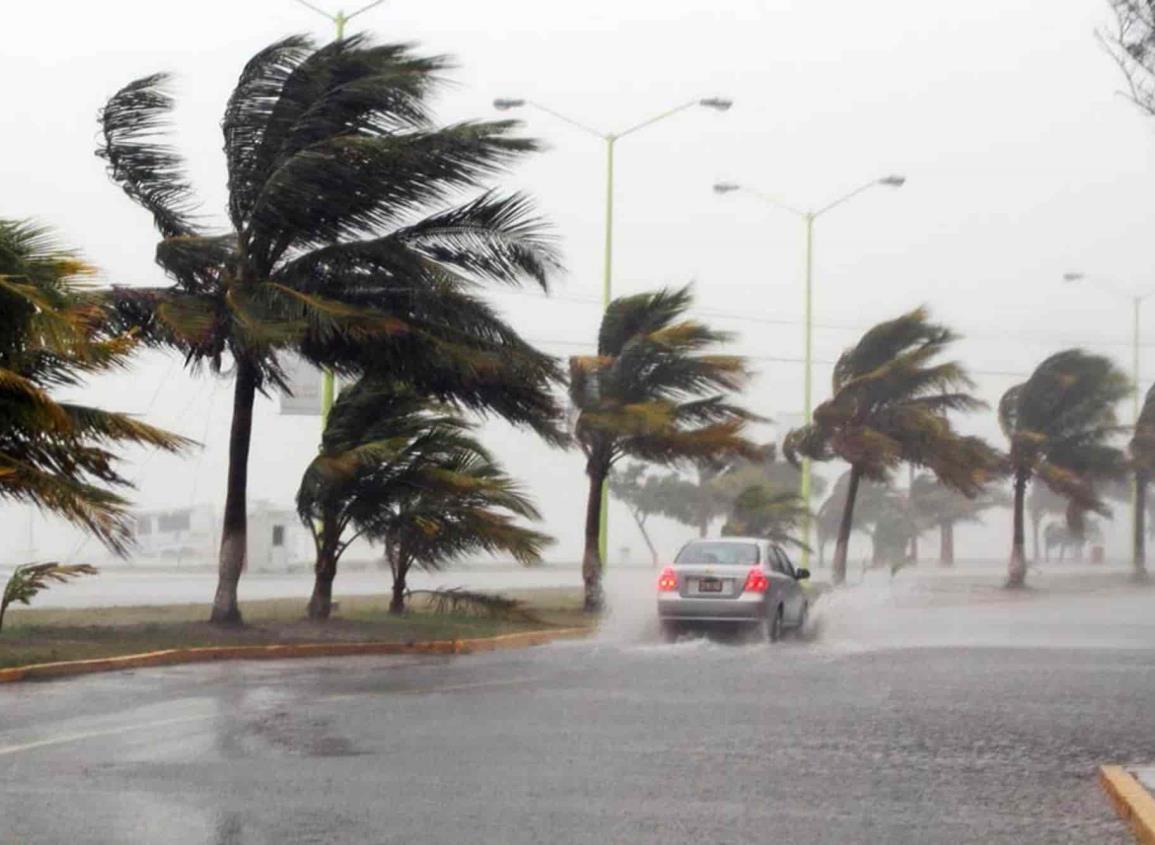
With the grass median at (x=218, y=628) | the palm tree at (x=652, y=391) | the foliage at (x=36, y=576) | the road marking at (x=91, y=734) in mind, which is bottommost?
the road marking at (x=91, y=734)

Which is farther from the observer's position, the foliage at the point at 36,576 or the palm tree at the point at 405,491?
the palm tree at the point at 405,491

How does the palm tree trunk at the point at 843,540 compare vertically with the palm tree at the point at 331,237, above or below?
below

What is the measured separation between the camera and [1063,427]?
5378 cm

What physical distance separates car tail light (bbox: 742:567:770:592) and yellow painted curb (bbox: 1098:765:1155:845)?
13415 millimetres

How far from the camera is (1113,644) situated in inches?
1068

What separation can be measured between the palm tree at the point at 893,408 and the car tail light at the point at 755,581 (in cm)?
1871

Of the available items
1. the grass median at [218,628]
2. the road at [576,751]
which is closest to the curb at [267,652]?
the grass median at [218,628]

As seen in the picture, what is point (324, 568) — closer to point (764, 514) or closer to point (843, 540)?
point (764, 514)

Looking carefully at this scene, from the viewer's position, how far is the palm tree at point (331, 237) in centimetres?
2328

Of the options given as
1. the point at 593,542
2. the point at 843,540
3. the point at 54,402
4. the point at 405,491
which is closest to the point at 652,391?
the point at 593,542

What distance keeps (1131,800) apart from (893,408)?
3482cm

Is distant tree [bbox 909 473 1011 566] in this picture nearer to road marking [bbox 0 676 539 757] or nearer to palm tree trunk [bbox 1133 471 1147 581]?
palm tree trunk [bbox 1133 471 1147 581]

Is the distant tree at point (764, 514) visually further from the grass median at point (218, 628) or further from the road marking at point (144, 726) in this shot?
the road marking at point (144, 726)

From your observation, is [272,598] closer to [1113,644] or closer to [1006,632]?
[1006,632]
